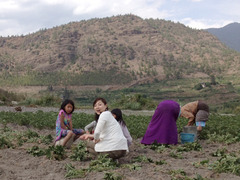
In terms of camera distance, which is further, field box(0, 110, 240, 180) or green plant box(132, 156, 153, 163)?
green plant box(132, 156, 153, 163)

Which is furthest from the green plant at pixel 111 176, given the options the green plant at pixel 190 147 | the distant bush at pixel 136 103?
the distant bush at pixel 136 103

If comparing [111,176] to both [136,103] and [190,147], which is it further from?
[136,103]

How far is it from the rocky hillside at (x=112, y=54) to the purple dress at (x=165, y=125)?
137ft

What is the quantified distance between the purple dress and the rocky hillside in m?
41.9

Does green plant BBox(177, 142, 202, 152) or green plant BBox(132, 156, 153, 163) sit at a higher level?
green plant BBox(132, 156, 153, 163)

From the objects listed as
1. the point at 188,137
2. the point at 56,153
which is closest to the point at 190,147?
the point at 188,137

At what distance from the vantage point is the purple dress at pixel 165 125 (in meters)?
7.17

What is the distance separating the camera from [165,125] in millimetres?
7160

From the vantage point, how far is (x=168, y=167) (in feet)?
17.2

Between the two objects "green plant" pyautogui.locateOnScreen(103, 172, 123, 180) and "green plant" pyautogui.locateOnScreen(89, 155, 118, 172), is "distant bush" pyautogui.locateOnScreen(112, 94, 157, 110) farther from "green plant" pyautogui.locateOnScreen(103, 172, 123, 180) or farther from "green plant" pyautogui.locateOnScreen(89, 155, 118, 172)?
"green plant" pyautogui.locateOnScreen(103, 172, 123, 180)

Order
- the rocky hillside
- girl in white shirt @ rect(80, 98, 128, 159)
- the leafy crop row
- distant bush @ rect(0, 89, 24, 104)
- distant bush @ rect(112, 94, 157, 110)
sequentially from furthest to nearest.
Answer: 1. the rocky hillside
2. distant bush @ rect(0, 89, 24, 104)
3. distant bush @ rect(112, 94, 157, 110)
4. the leafy crop row
5. girl in white shirt @ rect(80, 98, 128, 159)

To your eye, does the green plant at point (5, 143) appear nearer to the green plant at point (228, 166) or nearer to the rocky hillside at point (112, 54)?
the green plant at point (228, 166)

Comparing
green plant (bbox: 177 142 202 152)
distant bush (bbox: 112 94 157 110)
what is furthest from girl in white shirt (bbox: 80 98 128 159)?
distant bush (bbox: 112 94 157 110)

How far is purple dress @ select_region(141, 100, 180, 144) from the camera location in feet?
23.5
